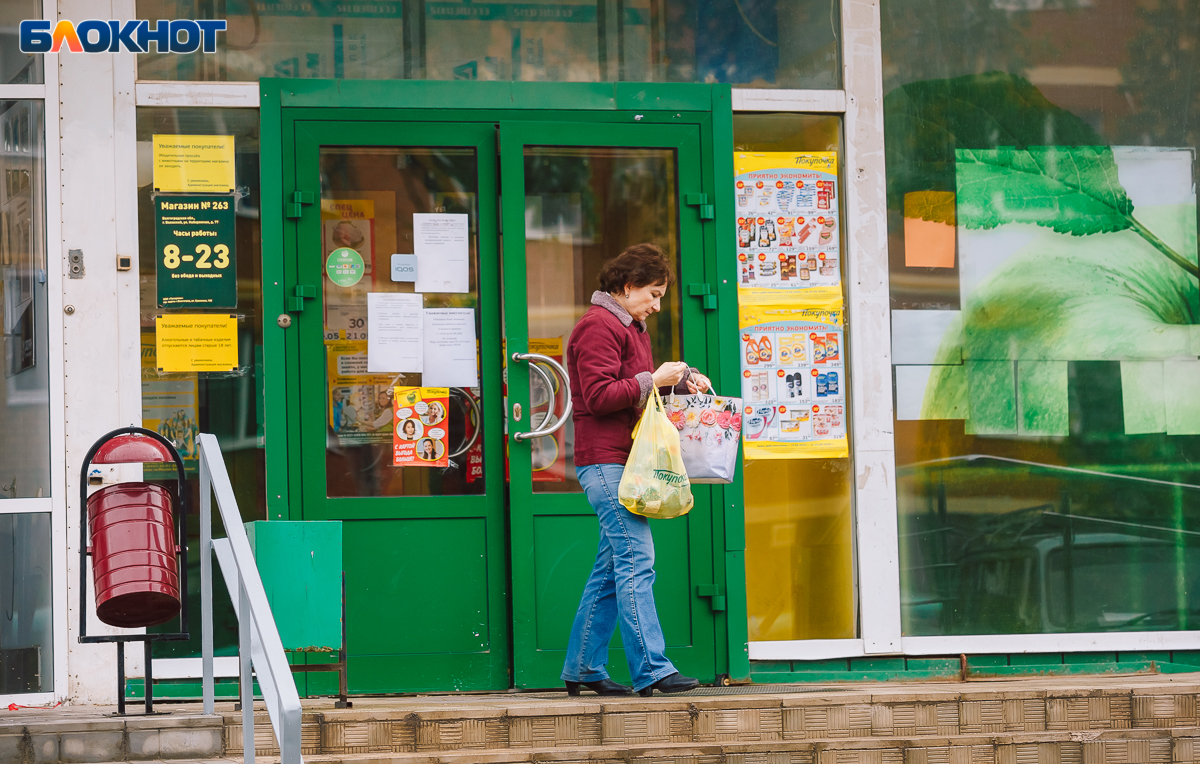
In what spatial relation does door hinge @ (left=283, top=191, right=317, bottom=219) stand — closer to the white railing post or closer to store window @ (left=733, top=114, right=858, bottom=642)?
store window @ (left=733, top=114, right=858, bottom=642)

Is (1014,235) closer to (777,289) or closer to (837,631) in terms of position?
(777,289)

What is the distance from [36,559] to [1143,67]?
547cm

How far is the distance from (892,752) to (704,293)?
2.14m

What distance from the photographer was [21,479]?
5648 millimetres

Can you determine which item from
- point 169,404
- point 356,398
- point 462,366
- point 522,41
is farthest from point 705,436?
point 169,404

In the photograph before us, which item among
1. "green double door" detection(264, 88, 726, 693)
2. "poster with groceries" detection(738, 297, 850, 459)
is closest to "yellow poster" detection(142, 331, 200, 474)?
"green double door" detection(264, 88, 726, 693)

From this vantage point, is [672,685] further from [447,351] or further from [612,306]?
[447,351]

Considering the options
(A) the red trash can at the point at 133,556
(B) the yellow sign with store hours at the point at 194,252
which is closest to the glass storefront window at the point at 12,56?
(B) the yellow sign with store hours at the point at 194,252

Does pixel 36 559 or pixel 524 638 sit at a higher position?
pixel 36 559

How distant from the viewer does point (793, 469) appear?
20.2 ft

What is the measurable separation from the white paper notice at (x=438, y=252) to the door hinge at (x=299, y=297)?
1.59 ft

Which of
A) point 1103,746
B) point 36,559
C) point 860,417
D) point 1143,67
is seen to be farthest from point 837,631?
point 36,559

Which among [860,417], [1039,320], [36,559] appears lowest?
[36,559]

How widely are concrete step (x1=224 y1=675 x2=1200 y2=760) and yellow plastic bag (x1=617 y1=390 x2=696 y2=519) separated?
2.37ft
